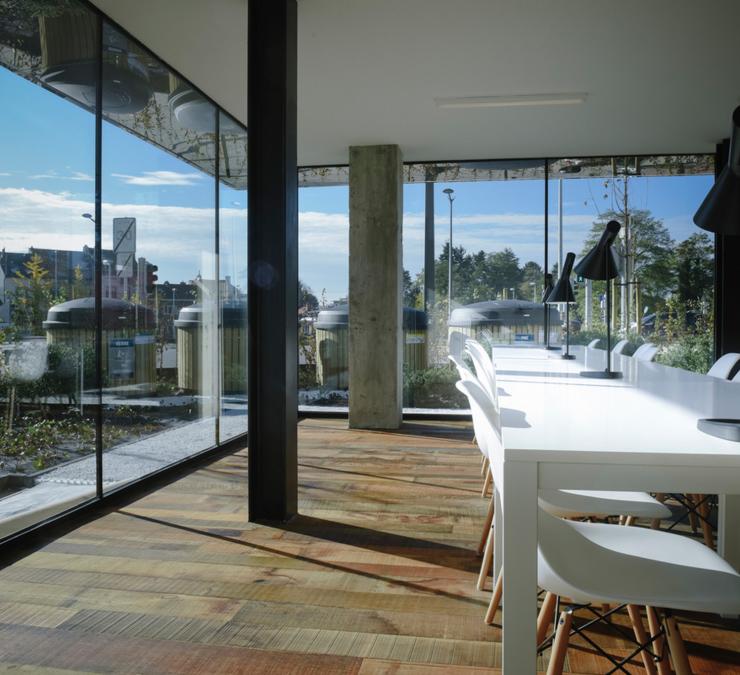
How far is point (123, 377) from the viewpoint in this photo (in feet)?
13.0

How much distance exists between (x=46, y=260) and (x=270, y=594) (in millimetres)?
1962

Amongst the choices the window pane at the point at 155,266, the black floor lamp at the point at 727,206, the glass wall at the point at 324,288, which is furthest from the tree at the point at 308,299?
the black floor lamp at the point at 727,206

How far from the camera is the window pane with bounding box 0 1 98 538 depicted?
2986mm

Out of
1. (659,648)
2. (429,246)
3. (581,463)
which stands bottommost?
(659,648)

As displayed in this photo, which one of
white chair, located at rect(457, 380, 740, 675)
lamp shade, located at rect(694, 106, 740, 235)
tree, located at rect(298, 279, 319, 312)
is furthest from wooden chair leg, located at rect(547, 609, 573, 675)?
tree, located at rect(298, 279, 319, 312)

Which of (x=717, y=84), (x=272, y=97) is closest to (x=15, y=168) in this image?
(x=272, y=97)

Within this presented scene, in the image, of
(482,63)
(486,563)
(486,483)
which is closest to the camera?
(486,563)

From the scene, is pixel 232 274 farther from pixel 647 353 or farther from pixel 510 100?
pixel 647 353

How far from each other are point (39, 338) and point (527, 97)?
13.0ft

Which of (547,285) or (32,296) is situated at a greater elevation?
(547,285)

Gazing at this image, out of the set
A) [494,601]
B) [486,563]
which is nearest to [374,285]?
[486,563]

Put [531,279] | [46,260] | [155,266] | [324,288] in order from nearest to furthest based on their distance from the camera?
[46,260] → [155,266] → [531,279] → [324,288]

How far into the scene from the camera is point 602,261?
11.0 feet

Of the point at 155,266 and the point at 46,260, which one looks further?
the point at 155,266
